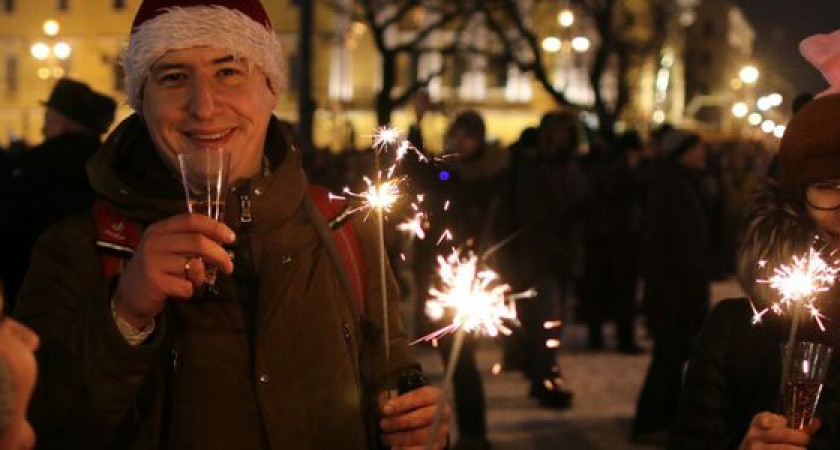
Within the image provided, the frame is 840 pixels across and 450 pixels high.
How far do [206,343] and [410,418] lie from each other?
0.44m

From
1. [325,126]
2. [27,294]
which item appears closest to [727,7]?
[325,126]

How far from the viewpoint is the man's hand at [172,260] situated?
2145mm

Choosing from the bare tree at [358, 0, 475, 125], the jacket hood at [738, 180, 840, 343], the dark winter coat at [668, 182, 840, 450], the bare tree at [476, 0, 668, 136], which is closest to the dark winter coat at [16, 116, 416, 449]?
the dark winter coat at [668, 182, 840, 450]

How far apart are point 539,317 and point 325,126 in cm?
5198

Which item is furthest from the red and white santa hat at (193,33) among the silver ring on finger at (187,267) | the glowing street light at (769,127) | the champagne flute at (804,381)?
the glowing street light at (769,127)

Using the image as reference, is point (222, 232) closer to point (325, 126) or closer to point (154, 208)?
point (154, 208)

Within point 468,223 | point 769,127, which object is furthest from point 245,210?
point 468,223

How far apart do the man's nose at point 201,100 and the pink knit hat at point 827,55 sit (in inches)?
61.3

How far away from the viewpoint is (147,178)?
2.59 m

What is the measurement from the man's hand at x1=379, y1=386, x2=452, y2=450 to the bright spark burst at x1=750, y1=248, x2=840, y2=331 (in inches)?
33.8

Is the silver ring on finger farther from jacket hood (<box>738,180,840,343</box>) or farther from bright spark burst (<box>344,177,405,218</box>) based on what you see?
jacket hood (<box>738,180,840,343</box>)

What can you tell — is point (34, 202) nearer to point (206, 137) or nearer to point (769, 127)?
point (206, 137)

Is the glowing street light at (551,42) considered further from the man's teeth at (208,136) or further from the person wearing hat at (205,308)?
the man's teeth at (208,136)

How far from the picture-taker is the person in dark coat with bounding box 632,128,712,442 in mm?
7953
